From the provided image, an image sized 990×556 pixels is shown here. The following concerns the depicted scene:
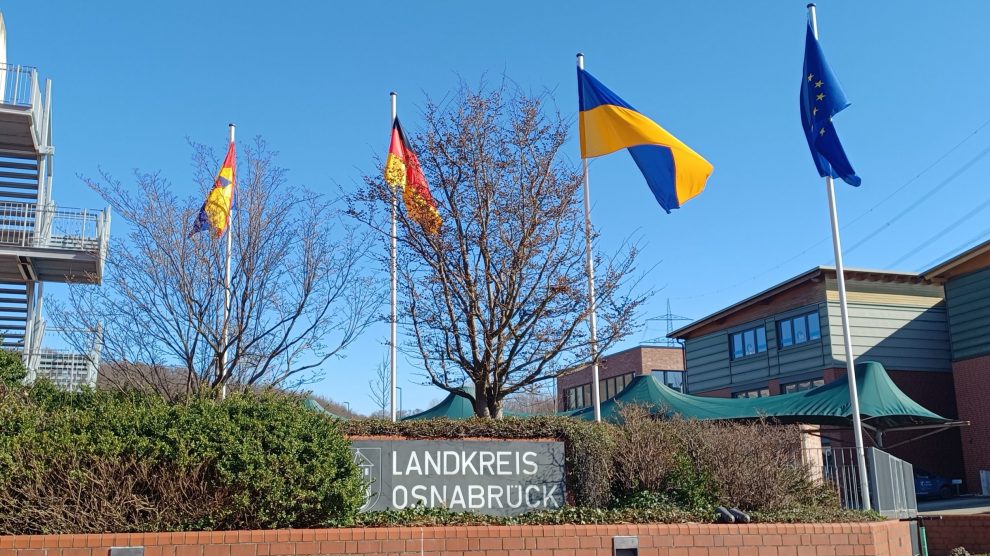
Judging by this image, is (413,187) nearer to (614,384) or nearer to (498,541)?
(498,541)

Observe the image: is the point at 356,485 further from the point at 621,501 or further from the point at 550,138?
the point at 550,138

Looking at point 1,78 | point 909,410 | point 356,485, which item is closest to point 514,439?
point 356,485

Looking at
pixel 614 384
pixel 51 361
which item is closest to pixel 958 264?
pixel 614 384

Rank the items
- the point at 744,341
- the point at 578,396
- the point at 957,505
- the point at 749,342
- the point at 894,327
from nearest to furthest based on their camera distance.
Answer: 1. the point at 957,505
2. the point at 894,327
3. the point at 749,342
4. the point at 744,341
5. the point at 578,396

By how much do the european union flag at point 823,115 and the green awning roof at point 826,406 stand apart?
6.83m

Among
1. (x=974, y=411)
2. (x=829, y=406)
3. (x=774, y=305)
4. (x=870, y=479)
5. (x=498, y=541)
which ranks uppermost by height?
(x=774, y=305)

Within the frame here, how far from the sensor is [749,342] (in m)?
35.7

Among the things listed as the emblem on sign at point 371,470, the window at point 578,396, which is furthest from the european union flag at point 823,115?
the window at point 578,396

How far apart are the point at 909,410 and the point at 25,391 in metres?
18.1

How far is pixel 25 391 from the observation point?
416 inches

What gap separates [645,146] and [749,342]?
23.4 meters

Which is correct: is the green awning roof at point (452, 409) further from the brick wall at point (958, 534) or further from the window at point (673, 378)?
the window at point (673, 378)

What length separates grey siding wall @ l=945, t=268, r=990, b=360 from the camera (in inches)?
1107

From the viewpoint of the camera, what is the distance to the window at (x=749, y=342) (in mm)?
34750
